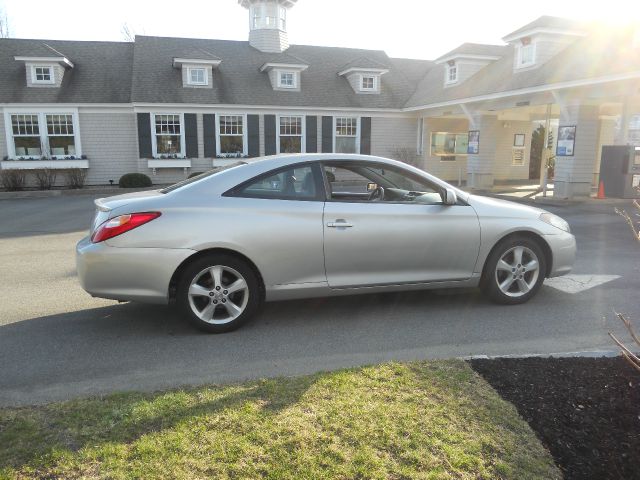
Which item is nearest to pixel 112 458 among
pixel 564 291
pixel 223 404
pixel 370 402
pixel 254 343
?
pixel 223 404

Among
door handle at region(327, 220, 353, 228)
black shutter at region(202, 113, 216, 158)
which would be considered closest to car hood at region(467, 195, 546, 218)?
door handle at region(327, 220, 353, 228)

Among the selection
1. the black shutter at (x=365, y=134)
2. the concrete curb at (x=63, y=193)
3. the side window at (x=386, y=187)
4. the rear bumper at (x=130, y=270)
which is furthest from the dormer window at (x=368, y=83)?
the rear bumper at (x=130, y=270)

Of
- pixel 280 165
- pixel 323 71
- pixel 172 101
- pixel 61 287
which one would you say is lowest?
pixel 61 287

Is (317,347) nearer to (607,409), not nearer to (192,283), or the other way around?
(192,283)

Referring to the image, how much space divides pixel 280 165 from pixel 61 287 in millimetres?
3448

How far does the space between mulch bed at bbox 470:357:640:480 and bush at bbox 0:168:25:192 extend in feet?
68.7

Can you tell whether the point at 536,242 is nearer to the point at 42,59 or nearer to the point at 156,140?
the point at 156,140

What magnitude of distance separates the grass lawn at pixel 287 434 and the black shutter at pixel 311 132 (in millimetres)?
20773

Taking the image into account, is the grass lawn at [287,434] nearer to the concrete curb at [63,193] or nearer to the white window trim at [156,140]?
the concrete curb at [63,193]

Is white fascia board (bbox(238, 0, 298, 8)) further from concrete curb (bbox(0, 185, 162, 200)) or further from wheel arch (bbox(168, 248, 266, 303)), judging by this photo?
wheel arch (bbox(168, 248, 266, 303))

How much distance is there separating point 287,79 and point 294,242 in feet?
67.4

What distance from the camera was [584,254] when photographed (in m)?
8.28

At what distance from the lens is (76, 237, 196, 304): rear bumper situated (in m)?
4.35

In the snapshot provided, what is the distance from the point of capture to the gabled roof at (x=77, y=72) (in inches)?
821
